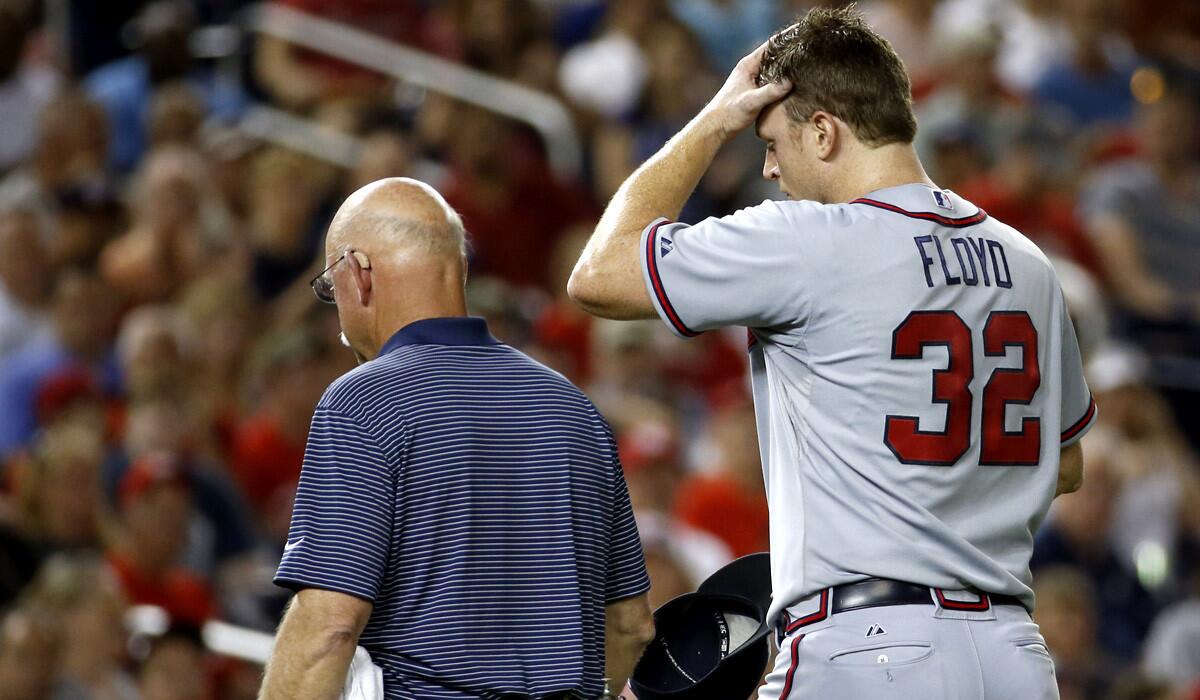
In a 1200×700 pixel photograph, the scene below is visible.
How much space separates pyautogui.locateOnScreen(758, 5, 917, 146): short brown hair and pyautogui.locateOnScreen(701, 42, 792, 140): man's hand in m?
0.03

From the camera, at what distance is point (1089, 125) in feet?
36.7

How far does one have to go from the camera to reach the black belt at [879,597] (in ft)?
10.3

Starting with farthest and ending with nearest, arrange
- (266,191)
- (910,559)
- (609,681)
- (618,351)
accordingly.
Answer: (266,191) < (618,351) < (609,681) < (910,559)

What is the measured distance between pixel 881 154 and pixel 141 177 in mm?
6697

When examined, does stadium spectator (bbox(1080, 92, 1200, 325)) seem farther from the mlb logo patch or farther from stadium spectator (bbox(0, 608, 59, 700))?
the mlb logo patch

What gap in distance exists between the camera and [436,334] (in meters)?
3.42

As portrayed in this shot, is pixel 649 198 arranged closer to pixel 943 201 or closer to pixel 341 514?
pixel 943 201

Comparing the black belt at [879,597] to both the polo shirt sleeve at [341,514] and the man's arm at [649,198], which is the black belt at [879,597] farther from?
the polo shirt sleeve at [341,514]

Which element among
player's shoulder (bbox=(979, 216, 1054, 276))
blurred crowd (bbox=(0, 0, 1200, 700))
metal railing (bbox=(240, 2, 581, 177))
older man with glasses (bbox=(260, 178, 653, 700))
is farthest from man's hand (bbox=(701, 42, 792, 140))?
metal railing (bbox=(240, 2, 581, 177))

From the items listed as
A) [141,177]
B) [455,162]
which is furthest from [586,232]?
[141,177]

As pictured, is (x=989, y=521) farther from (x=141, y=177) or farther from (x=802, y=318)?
(x=141, y=177)

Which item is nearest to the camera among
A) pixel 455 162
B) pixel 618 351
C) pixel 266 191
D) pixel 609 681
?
pixel 609 681

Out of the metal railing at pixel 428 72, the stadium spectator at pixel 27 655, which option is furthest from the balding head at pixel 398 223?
the metal railing at pixel 428 72

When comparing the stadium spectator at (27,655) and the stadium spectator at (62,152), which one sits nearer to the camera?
the stadium spectator at (27,655)
